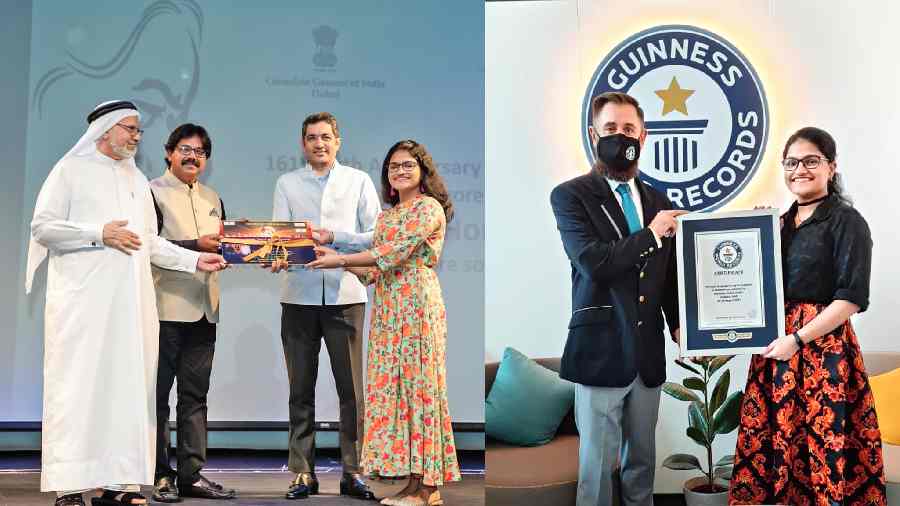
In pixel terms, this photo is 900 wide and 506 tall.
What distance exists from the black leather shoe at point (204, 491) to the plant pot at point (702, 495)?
2.16 meters

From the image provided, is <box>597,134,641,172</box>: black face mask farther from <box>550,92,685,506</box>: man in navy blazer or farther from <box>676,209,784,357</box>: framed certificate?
<box>676,209,784,357</box>: framed certificate

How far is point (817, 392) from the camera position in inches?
141

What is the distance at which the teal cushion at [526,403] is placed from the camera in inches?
163

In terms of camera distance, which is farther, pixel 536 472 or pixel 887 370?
pixel 887 370

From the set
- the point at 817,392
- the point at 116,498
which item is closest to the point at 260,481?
the point at 116,498

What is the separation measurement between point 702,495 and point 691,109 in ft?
5.90

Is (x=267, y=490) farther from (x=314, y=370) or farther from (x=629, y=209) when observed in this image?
(x=629, y=209)

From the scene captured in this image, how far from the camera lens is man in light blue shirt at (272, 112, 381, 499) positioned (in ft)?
14.4

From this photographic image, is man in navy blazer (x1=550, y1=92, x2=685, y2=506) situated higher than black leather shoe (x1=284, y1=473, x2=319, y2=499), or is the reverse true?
man in navy blazer (x1=550, y1=92, x2=685, y2=506)

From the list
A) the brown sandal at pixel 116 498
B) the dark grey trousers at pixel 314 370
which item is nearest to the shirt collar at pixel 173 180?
the dark grey trousers at pixel 314 370

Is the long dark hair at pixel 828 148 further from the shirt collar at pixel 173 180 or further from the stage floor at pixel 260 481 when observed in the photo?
→ the shirt collar at pixel 173 180

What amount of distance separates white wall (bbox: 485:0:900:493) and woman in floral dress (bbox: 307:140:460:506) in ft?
0.95

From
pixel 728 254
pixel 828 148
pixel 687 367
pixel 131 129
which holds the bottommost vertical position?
pixel 687 367

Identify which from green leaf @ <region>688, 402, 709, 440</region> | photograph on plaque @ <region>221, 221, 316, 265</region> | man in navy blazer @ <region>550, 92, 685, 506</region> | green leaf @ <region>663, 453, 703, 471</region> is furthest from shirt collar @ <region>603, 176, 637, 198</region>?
photograph on plaque @ <region>221, 221, 316, 265</region>
